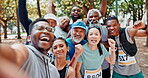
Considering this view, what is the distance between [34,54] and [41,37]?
250mm

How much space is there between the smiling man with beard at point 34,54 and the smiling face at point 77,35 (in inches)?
38.8

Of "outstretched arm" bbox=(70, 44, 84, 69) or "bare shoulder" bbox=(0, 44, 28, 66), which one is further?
"outstretched arm" bbox=(70, 44, 84, 69)

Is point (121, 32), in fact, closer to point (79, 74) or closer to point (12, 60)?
point (79, 74)

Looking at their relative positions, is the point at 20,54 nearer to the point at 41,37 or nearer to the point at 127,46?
the point at 41,37

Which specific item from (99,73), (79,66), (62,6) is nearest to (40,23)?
(79,66)

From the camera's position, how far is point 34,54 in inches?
53.4

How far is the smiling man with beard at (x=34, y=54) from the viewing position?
921 millimetres

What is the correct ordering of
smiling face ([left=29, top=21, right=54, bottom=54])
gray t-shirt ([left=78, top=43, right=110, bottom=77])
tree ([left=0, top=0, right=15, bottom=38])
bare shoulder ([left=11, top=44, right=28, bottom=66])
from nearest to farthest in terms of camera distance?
bare shoulder ([left=11, top=44, right=28, bottom=66])
smiling face ([left=29, top=21, right=54, bottom=54])
gray t-shirt ([left=78, top=43, right=110, bottom=77])
tree ([left=0, top=0, right=15, bottom=38])

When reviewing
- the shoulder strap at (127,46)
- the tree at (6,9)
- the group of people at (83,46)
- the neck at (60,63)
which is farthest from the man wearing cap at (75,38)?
the tree at (6,9)

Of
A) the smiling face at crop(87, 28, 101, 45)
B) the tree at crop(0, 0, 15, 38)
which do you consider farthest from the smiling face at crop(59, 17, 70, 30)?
the tree at crop(0, 0, 15, 38)

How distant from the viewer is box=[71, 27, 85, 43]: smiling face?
267cm

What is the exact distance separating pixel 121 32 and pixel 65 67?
1.22 m

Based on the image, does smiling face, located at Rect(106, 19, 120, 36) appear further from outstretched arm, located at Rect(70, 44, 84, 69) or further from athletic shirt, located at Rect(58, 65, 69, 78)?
athletic shirt, located at Rect(58, 65, 69, 78)

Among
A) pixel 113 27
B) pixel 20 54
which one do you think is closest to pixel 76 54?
pixel 113 27
